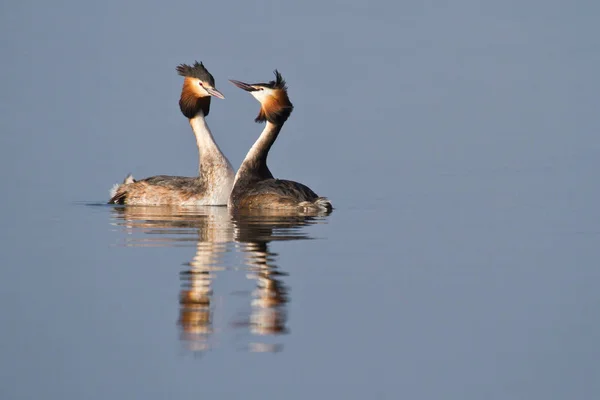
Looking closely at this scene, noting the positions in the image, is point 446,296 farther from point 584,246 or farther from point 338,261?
point 584,246


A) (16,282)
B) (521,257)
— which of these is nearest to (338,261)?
(521,257)

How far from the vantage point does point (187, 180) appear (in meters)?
18.9

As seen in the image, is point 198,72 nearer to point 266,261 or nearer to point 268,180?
point 268,180

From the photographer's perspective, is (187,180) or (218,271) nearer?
(218,271)

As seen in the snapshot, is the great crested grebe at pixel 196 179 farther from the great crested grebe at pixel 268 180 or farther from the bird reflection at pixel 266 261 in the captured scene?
the bird reflection at pixel 266 261

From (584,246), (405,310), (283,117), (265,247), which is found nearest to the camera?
(405,310)

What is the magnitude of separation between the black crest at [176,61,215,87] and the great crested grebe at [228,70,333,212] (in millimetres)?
847

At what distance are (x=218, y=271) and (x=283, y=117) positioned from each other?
810 cm

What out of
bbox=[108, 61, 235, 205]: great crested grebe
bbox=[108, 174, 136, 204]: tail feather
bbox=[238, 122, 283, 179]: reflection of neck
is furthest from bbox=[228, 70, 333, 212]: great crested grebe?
bbox=[108, 174, 136, 204]: tail feather

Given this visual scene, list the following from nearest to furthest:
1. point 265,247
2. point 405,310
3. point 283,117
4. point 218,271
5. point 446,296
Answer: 1. point 405,310
2. point 446,296
3. point 218,271
4. point 265,247
5. point 283,117

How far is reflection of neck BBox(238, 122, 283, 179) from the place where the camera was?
704 inches

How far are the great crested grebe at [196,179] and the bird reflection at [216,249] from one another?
341 millimetres

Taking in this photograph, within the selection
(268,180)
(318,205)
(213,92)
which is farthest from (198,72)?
(318,205)

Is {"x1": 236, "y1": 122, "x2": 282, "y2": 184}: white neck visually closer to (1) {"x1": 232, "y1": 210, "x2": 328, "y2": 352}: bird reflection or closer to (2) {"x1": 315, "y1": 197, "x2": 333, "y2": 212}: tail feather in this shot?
(1) {"x1": 232, "y1": 210, "x2": 328, "y2": 352}: bird reflection
